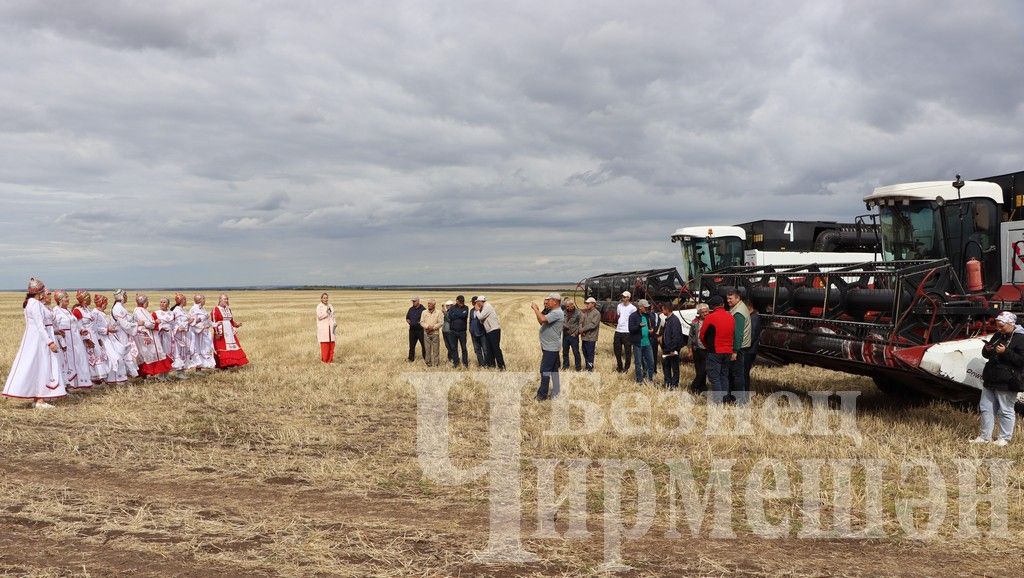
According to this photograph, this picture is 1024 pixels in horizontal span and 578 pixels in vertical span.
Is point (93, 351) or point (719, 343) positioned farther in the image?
point (93, 351)

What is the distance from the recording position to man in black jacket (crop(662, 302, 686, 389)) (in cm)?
1198

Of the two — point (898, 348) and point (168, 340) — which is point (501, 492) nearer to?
point (898, 348)

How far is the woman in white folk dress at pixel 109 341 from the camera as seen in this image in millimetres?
12219

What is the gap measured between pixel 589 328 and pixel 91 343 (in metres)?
8.58

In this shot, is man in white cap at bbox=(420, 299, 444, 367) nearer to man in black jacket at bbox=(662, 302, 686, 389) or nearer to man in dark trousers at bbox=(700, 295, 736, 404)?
man in black jacket at bbox=(662, 302, 686, 389)

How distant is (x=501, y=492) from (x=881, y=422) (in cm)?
522

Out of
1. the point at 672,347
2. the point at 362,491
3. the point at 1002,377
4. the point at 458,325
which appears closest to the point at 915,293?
the point at 1002,377

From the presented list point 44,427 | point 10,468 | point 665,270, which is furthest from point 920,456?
point 665,270

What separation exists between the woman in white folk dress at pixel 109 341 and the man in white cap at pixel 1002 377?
1229 cm

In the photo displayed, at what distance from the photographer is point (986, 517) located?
5695 mm

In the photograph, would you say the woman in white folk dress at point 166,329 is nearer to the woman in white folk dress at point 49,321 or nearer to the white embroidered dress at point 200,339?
the white embroidered dress at point 200,339

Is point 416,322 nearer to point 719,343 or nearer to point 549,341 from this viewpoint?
point 549,341

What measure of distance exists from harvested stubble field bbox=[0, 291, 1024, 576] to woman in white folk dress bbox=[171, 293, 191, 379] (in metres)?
1.98

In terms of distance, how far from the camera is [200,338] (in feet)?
47.0
